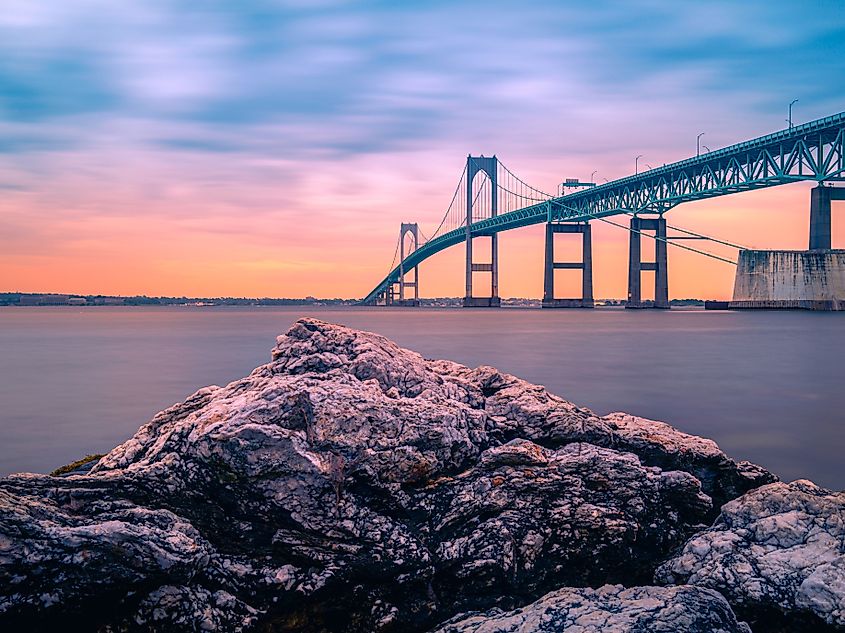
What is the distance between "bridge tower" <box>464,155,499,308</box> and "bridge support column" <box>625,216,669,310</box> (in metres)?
15.8

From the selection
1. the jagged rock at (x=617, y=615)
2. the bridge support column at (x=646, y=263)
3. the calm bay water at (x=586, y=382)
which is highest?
the bridge support column at (x=646, y=263)

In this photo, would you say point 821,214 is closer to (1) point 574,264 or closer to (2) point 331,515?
(1) point 574,264

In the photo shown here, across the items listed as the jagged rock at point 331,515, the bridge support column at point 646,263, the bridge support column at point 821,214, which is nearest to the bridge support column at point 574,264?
the bridge support column at point 646,263

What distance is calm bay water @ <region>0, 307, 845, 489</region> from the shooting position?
9430 mm

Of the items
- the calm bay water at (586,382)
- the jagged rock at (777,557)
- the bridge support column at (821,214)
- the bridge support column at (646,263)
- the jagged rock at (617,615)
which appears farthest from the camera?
the bridge support column at (646,263)

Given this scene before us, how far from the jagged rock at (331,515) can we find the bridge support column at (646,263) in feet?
235

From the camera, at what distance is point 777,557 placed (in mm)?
3664

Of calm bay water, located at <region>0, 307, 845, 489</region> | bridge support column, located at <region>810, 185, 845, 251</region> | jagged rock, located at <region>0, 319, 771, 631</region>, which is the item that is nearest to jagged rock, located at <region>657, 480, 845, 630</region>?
jagged rock, located at <region>0, 319, 771, 631</region>

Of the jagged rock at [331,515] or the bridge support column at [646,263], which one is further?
the bridge support column at [646,263]

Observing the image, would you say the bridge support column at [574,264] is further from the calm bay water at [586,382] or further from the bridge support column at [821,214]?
the calm bay water at [586,382]

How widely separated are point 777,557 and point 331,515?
8.09ft

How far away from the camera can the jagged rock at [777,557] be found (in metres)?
3.42

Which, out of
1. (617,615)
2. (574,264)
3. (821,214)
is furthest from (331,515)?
(574,264)

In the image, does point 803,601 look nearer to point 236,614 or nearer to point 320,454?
point 320,454
